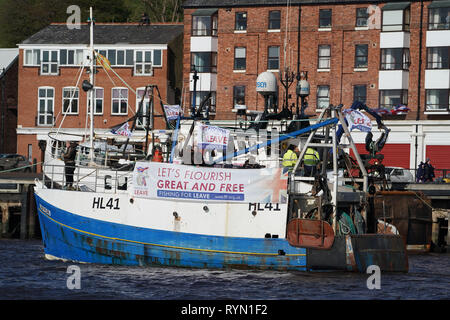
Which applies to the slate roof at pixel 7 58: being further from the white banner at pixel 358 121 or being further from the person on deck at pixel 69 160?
the white banner at pixel 358 121

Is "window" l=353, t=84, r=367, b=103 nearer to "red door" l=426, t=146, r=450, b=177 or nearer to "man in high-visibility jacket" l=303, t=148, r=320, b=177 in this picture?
"red door" l=426, t=146, r=450, b=177

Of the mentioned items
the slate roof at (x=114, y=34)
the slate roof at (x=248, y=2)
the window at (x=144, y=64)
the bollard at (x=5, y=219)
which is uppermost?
the slate roof at (x=248, y=2)

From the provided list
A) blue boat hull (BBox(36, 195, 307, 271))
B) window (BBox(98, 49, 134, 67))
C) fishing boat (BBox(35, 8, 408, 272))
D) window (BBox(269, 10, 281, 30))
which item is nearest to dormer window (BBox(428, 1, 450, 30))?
window (BBox(269, 10, 281, 30))

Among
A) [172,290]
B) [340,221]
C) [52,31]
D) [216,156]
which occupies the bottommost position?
[172,290]

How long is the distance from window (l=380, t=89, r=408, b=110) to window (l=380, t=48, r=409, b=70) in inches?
70.7

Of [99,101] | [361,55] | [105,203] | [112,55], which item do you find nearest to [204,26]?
[112,55]

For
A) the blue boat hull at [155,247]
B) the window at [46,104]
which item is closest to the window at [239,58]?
the window at [46,104]

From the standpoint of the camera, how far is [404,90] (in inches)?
2601

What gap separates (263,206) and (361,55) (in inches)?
1634

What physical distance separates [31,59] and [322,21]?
25108 millimetres

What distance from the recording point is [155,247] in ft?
94.9

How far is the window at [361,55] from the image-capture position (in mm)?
67125
